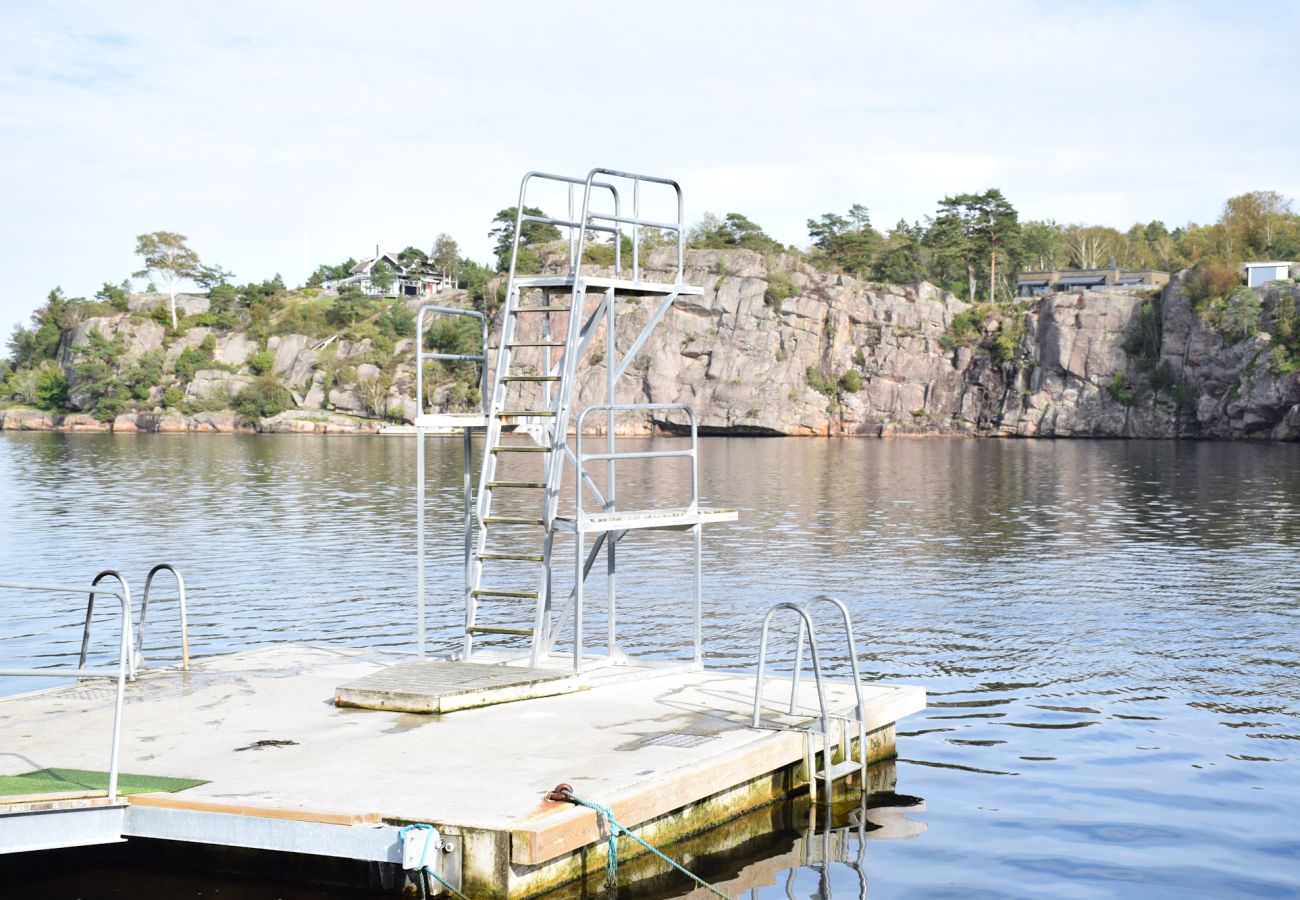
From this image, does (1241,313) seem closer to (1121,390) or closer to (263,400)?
(1121,390)

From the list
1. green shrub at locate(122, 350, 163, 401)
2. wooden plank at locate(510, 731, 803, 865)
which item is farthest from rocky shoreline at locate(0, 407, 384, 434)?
wooden plank at locate(510, 731, 803, 865)

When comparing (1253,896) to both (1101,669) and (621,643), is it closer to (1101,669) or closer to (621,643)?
(1101,669)

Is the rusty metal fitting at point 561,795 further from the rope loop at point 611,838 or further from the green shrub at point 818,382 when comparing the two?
the green shrub at point 818,382

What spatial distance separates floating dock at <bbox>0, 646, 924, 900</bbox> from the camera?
29.4 ft

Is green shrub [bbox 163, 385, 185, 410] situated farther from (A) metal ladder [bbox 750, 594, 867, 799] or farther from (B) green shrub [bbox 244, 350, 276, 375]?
(A) metal ladder [bbox 750, 594, 867, 799]

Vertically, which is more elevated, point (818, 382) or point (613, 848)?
point (818, 382)

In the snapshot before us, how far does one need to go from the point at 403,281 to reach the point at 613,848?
189 metres

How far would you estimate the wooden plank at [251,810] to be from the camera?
8922 millimetres

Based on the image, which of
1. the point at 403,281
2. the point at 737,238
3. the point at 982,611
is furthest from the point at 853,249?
the point at 982,611

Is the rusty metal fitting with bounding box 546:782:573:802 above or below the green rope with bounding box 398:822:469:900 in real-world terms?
above

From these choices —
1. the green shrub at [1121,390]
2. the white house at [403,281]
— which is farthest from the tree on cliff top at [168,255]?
the green shrub at [1121,390]

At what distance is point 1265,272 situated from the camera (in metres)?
118

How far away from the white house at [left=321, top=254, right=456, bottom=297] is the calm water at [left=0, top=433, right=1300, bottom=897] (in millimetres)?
131779

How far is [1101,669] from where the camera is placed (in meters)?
19.7
